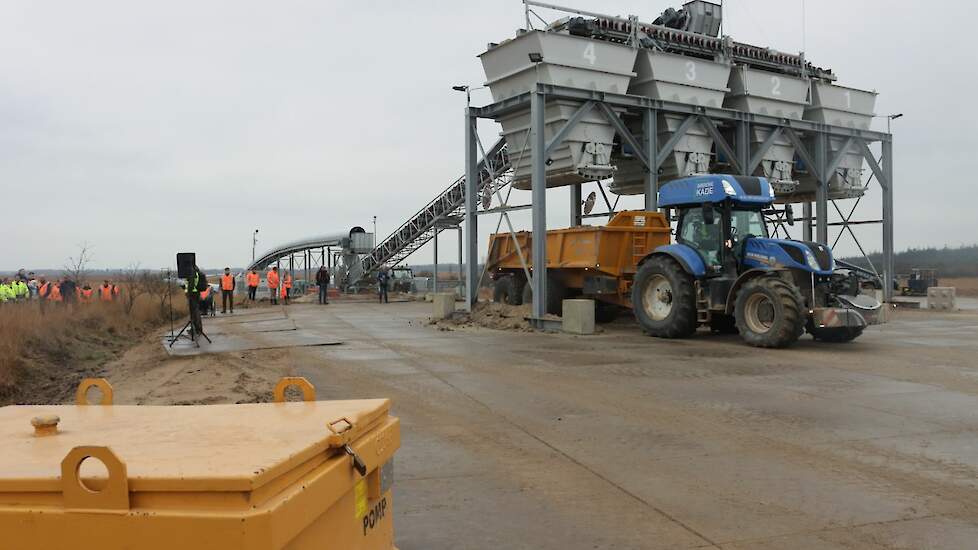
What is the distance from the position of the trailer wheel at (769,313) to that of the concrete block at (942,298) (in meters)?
13.4

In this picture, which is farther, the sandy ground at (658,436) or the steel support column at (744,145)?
the steel support column at (744,145)

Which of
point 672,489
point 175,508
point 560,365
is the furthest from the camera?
point 560,365

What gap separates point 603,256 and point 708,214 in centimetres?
361

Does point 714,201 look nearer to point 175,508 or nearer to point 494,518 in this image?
point 494,518

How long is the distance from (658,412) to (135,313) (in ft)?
63.2

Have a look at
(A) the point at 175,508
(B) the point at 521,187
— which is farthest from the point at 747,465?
(B) the point at 521,187

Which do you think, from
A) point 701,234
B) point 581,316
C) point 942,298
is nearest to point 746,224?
point 701,234

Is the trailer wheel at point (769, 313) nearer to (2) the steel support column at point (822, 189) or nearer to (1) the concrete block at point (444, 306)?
(1) the concrete block at point (444, 306)

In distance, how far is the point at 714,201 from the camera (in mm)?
14750

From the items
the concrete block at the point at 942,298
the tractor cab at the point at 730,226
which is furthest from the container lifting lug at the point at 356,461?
the concrete block at the point at 942,298

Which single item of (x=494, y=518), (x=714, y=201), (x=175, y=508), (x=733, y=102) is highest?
(x=733, y=102)

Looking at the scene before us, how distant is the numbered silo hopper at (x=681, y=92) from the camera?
1975cm

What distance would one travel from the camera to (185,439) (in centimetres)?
263

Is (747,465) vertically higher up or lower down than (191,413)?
lower down
